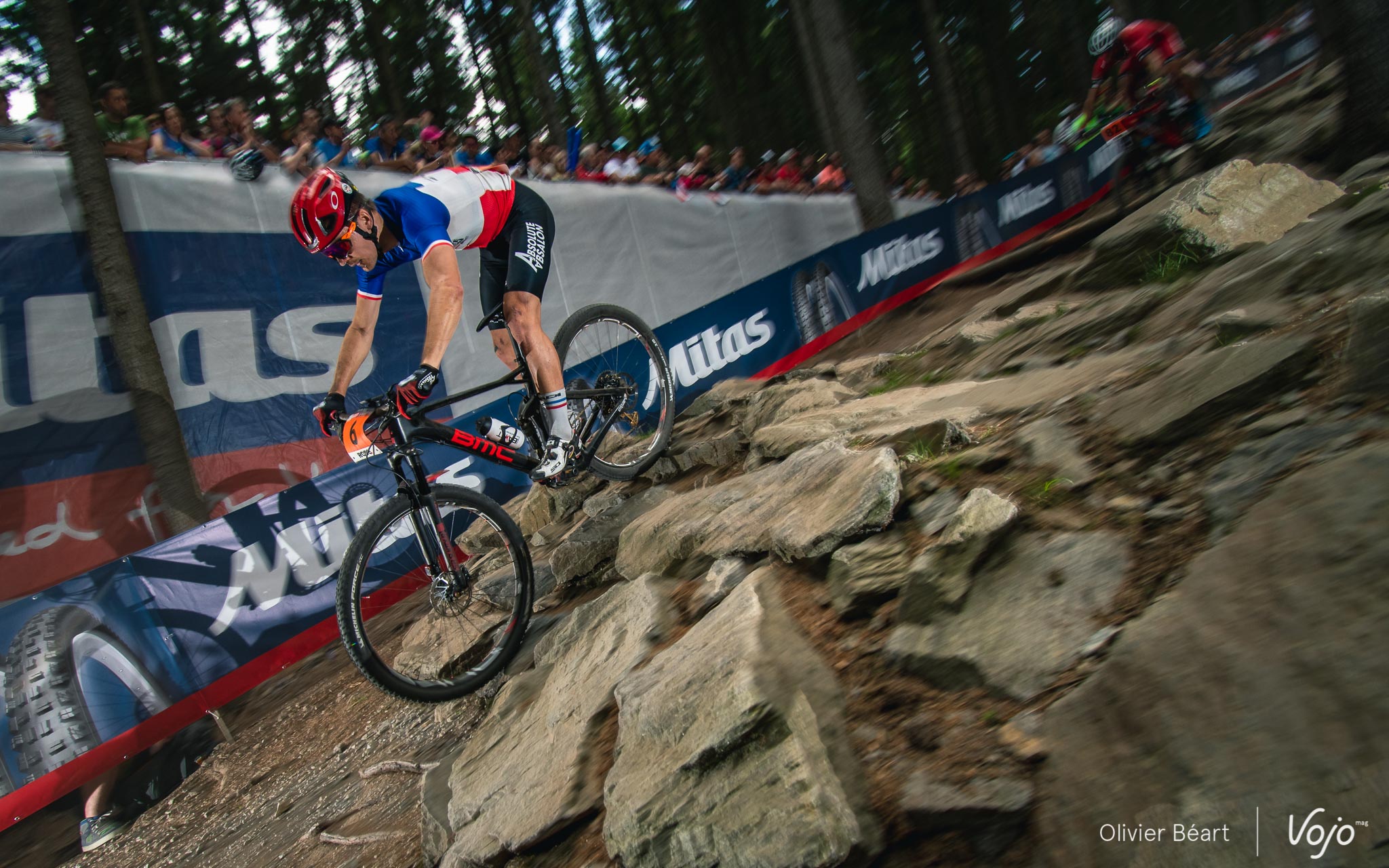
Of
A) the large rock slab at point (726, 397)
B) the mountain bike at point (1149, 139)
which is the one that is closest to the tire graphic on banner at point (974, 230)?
the mountain bike at point (1149, 139)

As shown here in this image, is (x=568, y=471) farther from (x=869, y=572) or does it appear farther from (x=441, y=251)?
(x=869, y=572)

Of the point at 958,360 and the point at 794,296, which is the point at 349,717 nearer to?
the point at 958,360

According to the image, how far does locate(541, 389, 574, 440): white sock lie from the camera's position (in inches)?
188

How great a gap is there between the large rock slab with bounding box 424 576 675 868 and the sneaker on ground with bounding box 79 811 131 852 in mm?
2697

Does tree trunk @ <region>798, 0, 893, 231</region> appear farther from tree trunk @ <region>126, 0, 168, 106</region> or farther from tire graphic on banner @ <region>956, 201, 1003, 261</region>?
tree trunk @ <region>126, 0, 168, 106</region>

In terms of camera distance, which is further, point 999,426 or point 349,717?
point 349,717

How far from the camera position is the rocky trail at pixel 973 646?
5.44 ft

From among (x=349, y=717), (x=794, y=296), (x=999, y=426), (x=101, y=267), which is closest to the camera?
(x=999, y=426)

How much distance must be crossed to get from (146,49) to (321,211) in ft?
57.2

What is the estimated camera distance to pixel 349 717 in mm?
4742

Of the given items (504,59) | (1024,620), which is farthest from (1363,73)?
(504,59)

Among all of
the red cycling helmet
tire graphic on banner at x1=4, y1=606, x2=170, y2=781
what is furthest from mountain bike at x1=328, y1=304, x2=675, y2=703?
tire graphic on banner at x1=4, y1=606, x2=170, y2=781

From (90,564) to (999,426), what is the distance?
312 inches

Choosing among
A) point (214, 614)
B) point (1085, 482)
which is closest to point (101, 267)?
point (214, 614)
